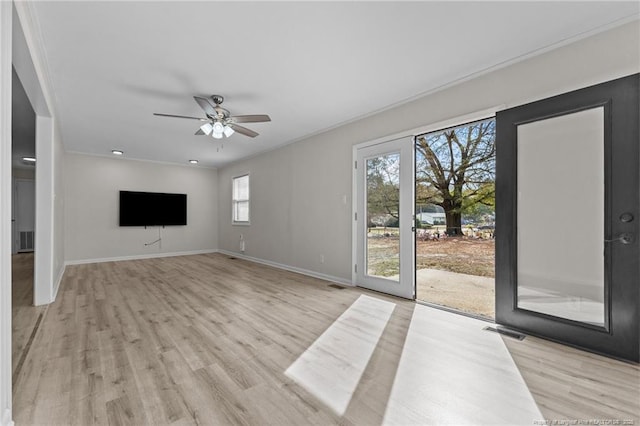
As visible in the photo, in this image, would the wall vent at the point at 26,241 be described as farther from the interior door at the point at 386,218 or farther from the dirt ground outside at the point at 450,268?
the dirt ground outside at the point at 450,268

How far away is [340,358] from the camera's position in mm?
2117

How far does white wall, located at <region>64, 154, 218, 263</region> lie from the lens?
625 cm

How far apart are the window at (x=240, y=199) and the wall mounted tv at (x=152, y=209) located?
53.6 inches

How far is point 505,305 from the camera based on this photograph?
8.81ft

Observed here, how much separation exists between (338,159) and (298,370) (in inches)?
129

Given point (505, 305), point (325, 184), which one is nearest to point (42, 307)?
point (325, 184)

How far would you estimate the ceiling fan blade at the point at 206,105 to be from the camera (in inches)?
120

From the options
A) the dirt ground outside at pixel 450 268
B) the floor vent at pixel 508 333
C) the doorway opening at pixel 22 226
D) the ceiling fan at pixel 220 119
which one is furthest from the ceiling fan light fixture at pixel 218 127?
the floor vent at pixel 508 333

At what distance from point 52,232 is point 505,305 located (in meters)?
5.07

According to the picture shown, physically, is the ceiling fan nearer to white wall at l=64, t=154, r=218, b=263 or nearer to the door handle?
the door handle

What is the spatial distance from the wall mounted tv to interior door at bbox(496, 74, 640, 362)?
23.5ft
